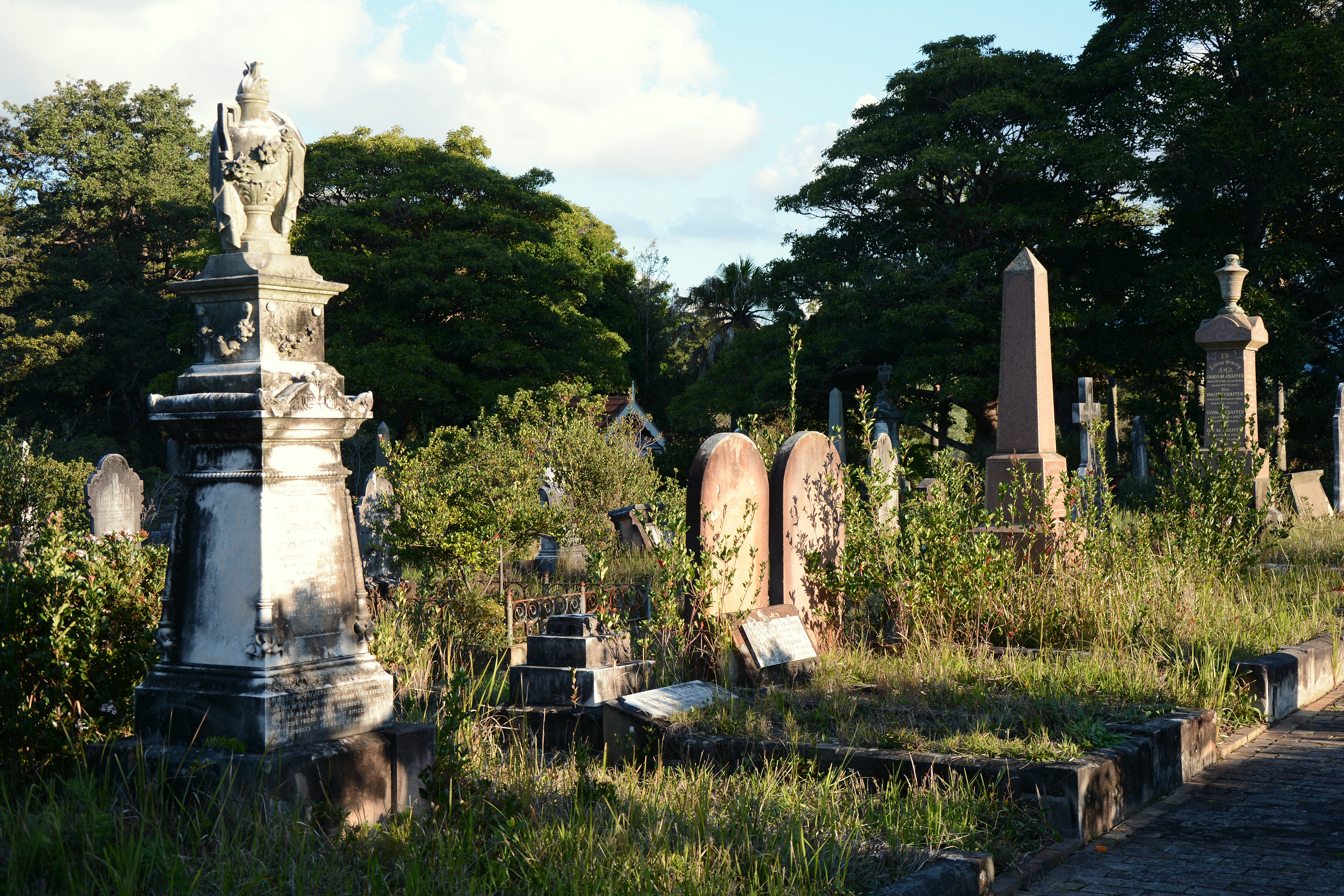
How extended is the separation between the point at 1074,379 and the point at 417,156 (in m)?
20.4

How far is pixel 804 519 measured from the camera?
814 cm

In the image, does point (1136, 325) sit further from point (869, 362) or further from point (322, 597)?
point (322, 597)

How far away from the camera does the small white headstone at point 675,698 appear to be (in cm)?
577

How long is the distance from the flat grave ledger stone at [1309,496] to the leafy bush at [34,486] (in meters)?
17.7

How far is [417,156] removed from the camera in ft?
108

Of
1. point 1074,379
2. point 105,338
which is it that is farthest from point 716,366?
point 105,338

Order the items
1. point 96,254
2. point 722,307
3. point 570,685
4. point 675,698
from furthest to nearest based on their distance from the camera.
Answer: point 722,307 → point 96,254 → point 570,685 → point 675,698

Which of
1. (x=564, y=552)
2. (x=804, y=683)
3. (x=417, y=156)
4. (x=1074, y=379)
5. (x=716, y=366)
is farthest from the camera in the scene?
(x=417, y=156)

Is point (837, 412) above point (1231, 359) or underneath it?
above

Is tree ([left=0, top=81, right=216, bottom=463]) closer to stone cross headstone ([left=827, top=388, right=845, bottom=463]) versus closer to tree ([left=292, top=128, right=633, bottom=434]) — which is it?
tree ([left=292, top=128, right=633, bottom=434])

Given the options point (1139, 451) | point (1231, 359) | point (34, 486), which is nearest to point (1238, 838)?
point (1231, 359)

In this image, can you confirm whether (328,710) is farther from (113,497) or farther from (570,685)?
(113,497)

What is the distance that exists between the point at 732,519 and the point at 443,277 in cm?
2513

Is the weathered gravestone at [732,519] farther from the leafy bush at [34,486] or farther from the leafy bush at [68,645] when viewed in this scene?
the leafy bush at [34,486]
